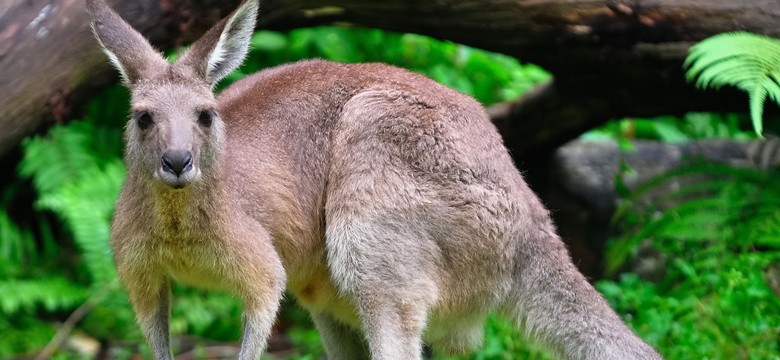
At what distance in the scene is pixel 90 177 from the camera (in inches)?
343

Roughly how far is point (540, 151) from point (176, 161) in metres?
4.51

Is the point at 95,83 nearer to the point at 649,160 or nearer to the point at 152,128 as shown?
the point at 152,128

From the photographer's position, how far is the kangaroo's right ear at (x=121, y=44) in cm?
595

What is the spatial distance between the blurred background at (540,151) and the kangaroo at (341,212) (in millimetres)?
551

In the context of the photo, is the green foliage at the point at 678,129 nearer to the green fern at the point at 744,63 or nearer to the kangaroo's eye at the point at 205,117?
the green fern at the point at 744,63

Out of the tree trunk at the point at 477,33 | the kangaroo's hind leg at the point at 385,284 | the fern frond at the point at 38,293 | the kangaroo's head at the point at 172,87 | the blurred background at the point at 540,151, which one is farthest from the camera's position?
the fern frond at the point at 38,293

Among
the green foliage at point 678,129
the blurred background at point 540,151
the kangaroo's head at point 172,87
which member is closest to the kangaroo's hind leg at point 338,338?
the blurred background at point 540,151

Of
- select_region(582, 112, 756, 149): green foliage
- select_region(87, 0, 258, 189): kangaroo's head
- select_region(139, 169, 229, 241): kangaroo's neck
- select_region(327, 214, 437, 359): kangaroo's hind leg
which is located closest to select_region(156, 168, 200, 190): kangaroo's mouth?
select_region(87, 0, 258, 189): kangaroo's head

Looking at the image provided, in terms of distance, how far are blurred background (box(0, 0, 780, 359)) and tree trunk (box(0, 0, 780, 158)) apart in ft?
0.05

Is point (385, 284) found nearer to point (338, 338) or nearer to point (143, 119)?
point (338, 338)

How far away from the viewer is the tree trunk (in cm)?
682

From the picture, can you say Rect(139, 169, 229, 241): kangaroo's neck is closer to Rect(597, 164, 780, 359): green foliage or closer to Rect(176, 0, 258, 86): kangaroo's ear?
Rect(176, 0, 258, 86): kangaroo's ear

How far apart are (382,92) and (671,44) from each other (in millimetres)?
2124

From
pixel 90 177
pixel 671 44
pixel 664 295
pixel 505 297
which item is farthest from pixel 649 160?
pixel 90 177
